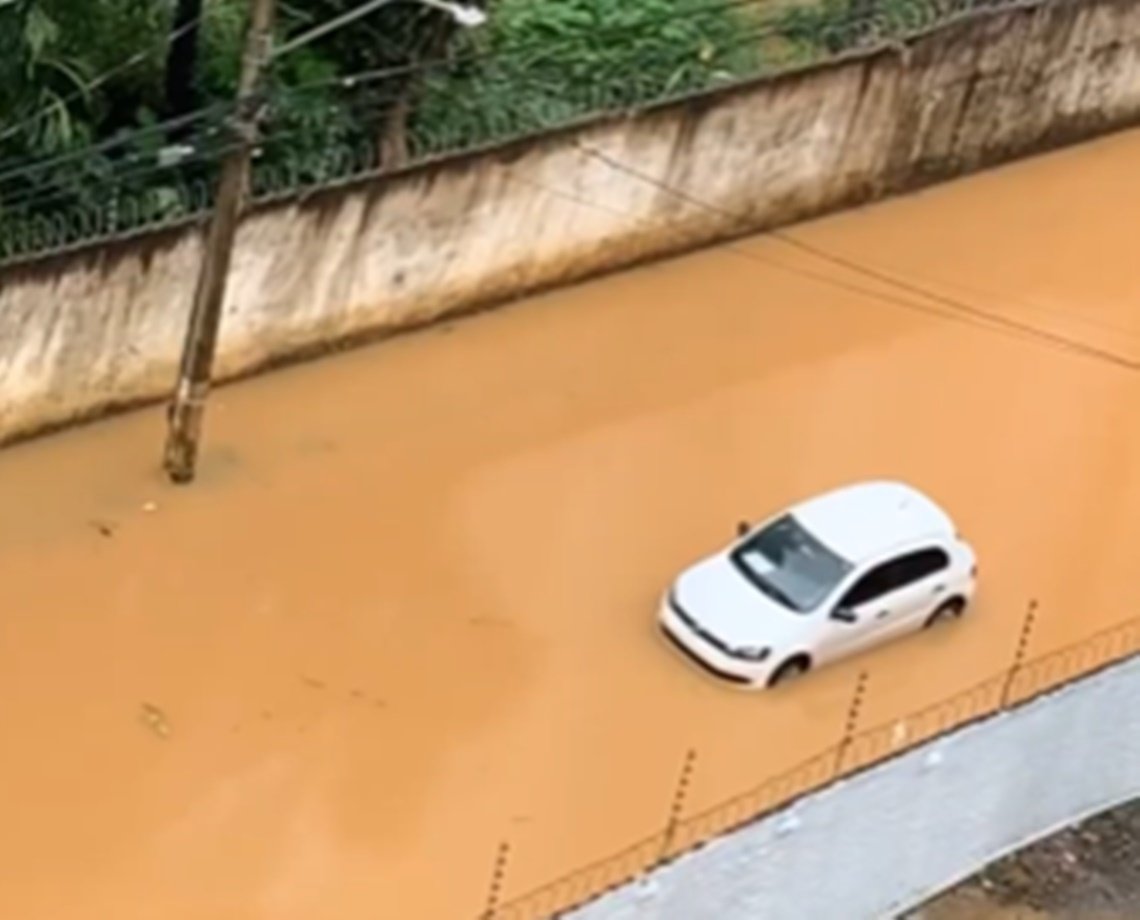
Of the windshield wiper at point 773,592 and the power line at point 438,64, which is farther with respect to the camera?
the power line at point 438,64

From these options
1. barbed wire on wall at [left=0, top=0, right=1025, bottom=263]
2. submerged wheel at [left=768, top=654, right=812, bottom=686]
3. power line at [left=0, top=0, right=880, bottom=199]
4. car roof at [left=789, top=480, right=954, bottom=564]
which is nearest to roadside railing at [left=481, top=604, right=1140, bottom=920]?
submerged wheel at [left=768, top=654, right=812, bottom=686]

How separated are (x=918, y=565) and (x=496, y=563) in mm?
2457

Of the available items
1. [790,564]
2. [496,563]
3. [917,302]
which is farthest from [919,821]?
[917,302]

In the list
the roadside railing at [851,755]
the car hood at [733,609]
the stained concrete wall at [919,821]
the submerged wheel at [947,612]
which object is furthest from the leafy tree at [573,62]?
the stained concrete wall at [919,821]

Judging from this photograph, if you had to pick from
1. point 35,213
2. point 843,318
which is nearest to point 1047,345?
point 843,318

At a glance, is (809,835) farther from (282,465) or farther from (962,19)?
(962,19)

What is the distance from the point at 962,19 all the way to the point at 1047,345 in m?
2.88

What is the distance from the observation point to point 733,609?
54.1 feet

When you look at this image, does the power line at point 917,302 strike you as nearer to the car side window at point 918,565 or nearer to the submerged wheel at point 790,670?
the car side window at point 918,565

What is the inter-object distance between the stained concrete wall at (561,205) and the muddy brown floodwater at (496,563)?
0.96ft

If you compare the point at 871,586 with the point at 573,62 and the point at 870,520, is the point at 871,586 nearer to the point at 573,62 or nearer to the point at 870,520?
the point at 870,520

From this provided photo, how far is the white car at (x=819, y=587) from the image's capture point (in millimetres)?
16391

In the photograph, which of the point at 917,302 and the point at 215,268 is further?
the point at 917,302

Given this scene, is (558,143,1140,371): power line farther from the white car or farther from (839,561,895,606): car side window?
(839,561,895,606): car side window
